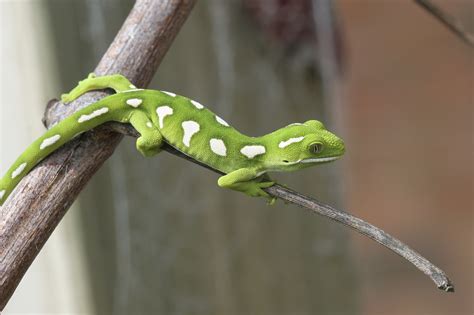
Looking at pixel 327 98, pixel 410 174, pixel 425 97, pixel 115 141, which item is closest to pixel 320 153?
pixel 115 141

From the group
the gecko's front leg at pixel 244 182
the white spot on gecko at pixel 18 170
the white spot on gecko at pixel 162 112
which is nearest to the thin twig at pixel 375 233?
the gecko's front leg at pixel 244 182

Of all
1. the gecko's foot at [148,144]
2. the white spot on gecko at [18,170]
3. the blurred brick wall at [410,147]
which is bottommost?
the white spot on gecko at [18,170]

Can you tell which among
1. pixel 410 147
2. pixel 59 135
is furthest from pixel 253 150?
pixel 410 147

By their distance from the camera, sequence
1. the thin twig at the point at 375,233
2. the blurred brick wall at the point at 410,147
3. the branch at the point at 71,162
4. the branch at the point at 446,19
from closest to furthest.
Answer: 1. the thin twig at the point at 375,233
2. the branch at the point at 71,162
3. the branch at the point at 446,19
4. the blurred brick wall at the point at 410,147

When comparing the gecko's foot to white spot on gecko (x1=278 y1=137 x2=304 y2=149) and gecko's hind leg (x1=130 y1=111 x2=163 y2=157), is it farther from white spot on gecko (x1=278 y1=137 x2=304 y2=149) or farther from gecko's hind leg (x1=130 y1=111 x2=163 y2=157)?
white spot on gecko (x1=278 y1=137 x2=304 y2=149)

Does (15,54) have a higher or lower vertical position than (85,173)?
higher

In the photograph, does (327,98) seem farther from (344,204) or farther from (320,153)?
(320,153)

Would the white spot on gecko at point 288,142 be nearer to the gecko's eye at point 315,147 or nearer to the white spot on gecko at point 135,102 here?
the gecko's eye at point 315,147
